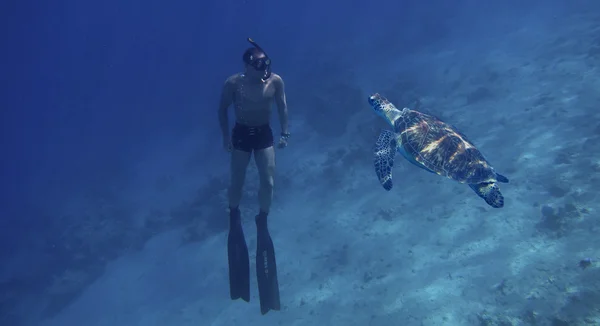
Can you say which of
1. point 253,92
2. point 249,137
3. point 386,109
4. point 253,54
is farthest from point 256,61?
point 386,109

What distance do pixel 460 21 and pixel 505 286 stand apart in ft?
106

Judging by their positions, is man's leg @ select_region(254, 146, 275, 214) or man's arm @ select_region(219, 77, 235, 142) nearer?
man's arm @ select_region(219, 77, 235, 142)

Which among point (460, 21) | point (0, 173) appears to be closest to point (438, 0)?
point (460, 21)

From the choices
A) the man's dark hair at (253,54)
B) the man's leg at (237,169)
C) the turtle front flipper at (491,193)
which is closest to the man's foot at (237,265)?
the man's leg at (237,169)

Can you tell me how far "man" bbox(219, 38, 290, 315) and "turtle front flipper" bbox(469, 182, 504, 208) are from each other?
3878mm

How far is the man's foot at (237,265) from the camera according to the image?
282 inches

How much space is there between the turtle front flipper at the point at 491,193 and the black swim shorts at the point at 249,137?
163 inches

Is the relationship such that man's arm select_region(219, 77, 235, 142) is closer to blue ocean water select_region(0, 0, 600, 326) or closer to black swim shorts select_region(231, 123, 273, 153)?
black swim shorts select_region(231, 123, 273, 153)

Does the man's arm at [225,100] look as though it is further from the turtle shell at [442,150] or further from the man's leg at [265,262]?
the turtle shell at [442,150]

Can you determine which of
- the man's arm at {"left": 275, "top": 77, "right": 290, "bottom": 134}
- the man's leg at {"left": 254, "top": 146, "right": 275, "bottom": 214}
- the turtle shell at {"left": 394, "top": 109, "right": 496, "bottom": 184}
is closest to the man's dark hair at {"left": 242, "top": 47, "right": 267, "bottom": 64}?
the man's arm at {"left": 275, "top": 77, "right": 290, "bottom": 134}

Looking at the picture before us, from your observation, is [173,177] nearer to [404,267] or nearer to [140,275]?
[140,275]

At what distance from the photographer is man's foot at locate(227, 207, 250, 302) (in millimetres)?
7168

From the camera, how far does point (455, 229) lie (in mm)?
10383

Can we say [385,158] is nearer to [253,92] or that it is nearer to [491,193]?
[491,193]
